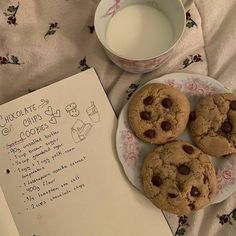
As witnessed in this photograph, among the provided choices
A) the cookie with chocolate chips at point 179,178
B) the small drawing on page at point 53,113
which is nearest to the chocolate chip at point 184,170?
the cookie with chocolate chips at point 179,178

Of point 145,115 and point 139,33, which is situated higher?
point 139,33

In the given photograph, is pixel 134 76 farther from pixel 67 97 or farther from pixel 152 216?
pixel 152 216

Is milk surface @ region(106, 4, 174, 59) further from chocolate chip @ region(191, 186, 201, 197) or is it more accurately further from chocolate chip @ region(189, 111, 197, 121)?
chocolate chip @ region(191, 186, 201, 197)

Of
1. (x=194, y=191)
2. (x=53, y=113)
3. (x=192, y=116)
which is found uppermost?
(x=53, y=113)

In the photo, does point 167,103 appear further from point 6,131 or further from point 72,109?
point 6,131

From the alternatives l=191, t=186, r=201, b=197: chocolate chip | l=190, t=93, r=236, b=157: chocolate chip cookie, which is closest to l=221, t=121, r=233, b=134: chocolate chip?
l=190, t=93, r=236, b=157: chocolate chip cookie

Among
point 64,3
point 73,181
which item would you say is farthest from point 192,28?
point 73,181

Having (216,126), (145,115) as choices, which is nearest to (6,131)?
(145,115)
